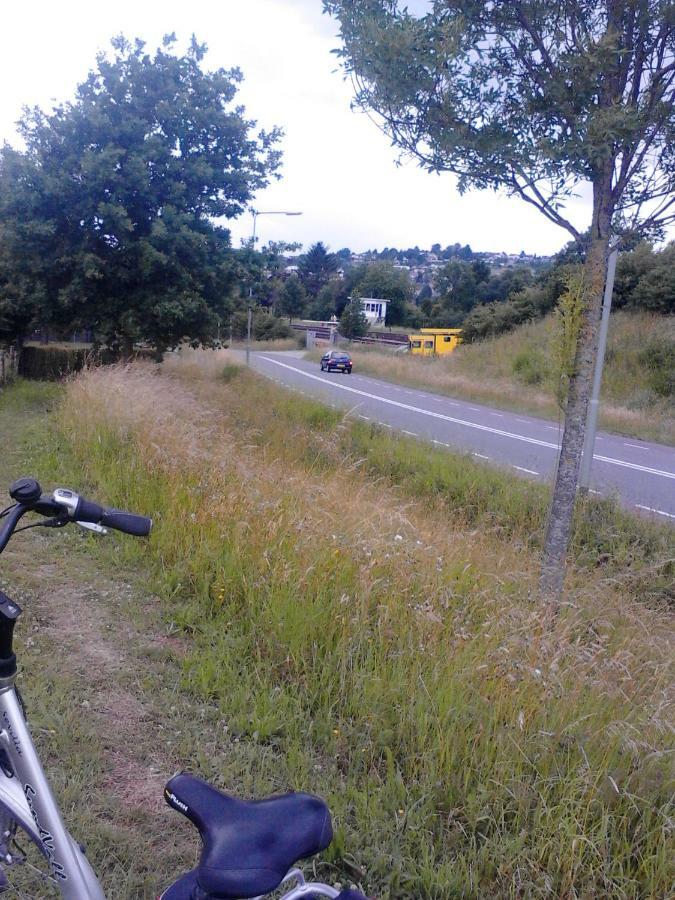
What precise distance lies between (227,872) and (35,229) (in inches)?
655

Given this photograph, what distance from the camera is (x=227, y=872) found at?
1.65 meters

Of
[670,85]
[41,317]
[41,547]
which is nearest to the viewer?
[670,85]

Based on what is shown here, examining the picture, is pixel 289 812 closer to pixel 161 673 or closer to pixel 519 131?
pixel 161 673

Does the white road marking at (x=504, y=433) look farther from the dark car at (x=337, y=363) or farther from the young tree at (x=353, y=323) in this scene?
the young tree at (x=353, y=323)

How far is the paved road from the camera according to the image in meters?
12.0

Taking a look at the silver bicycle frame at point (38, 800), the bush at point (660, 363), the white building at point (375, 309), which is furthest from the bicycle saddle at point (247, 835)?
the white building at point (375, 309)

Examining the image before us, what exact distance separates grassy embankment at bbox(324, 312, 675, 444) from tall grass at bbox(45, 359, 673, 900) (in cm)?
1506

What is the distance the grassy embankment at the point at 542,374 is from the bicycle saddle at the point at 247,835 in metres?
18.1

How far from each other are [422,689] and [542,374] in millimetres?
18203

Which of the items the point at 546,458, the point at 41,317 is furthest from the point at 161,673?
the point at 41,317

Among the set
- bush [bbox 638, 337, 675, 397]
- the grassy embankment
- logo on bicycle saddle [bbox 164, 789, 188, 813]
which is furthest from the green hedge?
logo on bicycle saddle [bbox 164, 789, 188, 813]

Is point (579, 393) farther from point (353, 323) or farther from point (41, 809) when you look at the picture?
point (353, 323)

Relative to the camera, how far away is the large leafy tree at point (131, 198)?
53.0 feet

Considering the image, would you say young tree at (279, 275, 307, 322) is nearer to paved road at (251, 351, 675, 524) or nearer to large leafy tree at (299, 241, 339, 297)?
large leafy tree at (299, 241, 339, 297)
